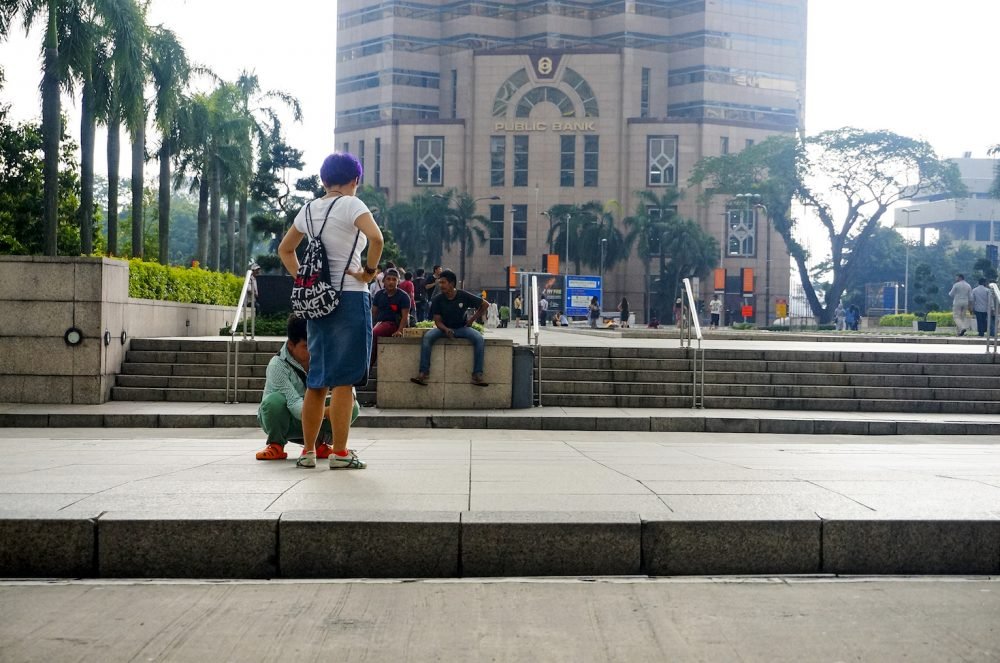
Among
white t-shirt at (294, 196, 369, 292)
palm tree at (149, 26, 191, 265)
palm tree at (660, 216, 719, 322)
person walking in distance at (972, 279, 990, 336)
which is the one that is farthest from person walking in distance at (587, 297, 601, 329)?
white t-shirt at (294, 196, 369, 292)

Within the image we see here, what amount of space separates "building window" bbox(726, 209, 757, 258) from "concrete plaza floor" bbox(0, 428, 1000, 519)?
304 feet

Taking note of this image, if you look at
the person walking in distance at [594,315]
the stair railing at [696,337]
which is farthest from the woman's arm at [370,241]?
the person walking in distance at [594,315]

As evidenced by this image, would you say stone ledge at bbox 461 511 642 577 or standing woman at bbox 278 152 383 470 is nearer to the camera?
stone ledge at bbox 461 511 642 577

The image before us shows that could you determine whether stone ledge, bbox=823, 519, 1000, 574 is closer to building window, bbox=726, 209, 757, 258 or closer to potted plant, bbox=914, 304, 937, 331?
potted plant, bbox=914, 304, 937, 331

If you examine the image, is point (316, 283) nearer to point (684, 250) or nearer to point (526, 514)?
point (526, 514)

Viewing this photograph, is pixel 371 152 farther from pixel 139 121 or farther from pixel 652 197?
pixel 139 121

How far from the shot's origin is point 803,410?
15.5 m

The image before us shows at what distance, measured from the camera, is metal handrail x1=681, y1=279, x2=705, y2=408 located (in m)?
15.4

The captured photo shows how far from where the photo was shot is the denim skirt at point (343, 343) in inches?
250

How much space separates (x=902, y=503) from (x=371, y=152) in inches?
4099

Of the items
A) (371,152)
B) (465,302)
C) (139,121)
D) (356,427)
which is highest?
(371,152)

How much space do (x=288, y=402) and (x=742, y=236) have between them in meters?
96.5

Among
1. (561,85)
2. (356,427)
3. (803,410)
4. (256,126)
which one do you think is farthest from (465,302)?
(561,85)

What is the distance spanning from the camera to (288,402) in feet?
23.9
